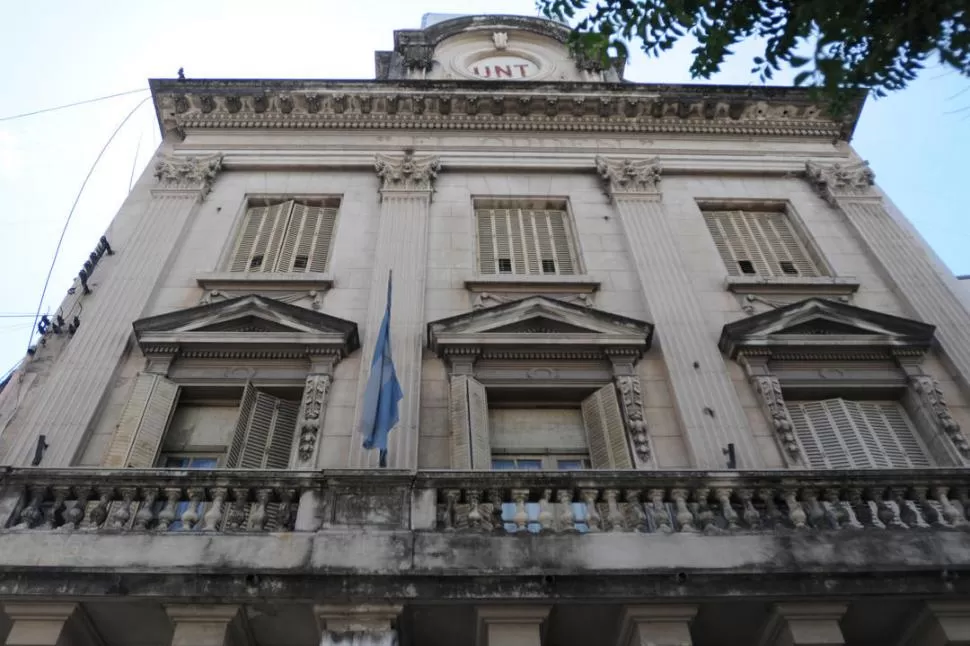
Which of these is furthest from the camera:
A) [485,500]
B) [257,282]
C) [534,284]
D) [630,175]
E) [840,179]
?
[840,179]

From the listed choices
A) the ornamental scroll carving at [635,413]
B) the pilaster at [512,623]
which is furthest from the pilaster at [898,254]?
the pilaster at [512,623]

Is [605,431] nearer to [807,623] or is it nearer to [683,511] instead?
[683,511]

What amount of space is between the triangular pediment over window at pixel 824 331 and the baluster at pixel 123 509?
26.5ft

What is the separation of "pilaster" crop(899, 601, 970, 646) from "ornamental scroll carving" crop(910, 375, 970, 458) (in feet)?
10.9

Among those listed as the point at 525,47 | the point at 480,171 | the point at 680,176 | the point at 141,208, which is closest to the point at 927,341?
the point at 680,176

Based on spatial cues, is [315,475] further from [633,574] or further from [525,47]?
[525,47]

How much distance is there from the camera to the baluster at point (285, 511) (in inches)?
322

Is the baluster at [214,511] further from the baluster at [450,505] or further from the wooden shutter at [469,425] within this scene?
the wooden shutter at [469,425]

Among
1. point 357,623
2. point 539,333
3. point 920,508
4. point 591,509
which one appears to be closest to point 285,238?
point 539,333

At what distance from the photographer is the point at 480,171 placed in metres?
15.1

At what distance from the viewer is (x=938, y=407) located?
10.7 metres

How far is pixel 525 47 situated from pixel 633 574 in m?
14.9

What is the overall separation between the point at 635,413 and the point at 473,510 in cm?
326

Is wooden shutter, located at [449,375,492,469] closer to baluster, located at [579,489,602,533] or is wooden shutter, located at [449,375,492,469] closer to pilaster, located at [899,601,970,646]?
baluster, located at [579,489,602,533]
